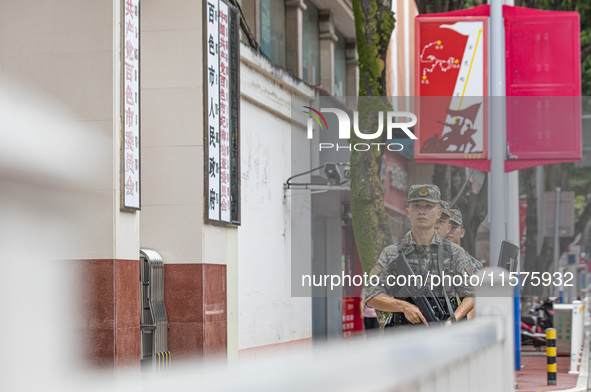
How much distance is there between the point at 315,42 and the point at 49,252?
72.6ft

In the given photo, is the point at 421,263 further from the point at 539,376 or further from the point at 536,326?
the point at 536,326

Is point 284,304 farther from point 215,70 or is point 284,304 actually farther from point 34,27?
point 34,27

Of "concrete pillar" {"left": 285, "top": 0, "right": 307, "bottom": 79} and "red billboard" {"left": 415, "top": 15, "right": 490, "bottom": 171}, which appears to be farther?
"concrete pillar" {"left": 285, "top": 0, "right": 307, "bottom": 79}

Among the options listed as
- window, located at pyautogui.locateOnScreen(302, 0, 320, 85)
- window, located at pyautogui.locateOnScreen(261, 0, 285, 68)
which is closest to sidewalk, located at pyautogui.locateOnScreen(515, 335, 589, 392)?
window, located at pyautogui.locateOnScreen(261, 0, 285, 68)

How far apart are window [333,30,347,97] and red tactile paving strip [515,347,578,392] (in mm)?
9407

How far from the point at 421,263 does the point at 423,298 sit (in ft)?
0.83

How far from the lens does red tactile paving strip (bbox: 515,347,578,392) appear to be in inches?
Answer: 505

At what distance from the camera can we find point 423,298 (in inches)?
277

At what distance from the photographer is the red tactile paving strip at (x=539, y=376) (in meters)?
12.8

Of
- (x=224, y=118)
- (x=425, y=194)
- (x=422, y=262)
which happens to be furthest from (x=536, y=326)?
(x=422, y=262)

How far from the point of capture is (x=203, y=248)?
1148cm

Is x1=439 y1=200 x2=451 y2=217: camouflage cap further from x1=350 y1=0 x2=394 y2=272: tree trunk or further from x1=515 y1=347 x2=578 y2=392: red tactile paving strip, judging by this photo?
x1=350 y1=0 x2=394 y2=272: tree trunk

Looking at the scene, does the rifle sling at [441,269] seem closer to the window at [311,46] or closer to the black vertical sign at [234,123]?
the black vertical sign at [234,123]

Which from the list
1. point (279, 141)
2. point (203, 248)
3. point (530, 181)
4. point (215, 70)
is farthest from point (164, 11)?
point (530, 181)
